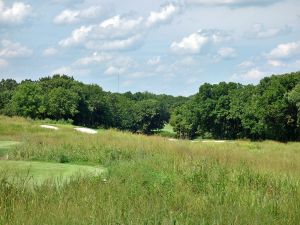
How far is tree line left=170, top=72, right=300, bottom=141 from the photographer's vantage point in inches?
2653

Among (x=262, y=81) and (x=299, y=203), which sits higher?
(x=262, y=81)

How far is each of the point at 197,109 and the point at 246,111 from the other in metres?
20.1

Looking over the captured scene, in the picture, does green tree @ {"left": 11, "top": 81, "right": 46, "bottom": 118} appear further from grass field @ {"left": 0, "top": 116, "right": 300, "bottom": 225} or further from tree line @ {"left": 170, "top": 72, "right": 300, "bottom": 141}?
grass field @ {"left": 0, "top": 116, "right": 300, "bottom": 225}

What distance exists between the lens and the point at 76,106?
10169 cm

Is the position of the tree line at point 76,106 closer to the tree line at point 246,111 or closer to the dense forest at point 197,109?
the dense forest at point 197,109

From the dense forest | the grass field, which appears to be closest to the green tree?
the dense forest

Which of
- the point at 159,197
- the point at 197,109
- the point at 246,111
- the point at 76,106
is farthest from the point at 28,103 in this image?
the point at 159,197

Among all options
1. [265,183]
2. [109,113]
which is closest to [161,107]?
[109,113]

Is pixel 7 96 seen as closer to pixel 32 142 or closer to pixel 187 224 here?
pixel 32 142

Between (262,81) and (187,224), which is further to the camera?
(262,81)

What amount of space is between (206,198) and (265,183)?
3.26 metres

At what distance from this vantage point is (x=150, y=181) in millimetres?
10789

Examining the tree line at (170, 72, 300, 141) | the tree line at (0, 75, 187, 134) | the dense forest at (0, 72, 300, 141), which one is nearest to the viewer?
the tree line at (170, 72, 300, 141)

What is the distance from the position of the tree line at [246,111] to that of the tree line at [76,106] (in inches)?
706
